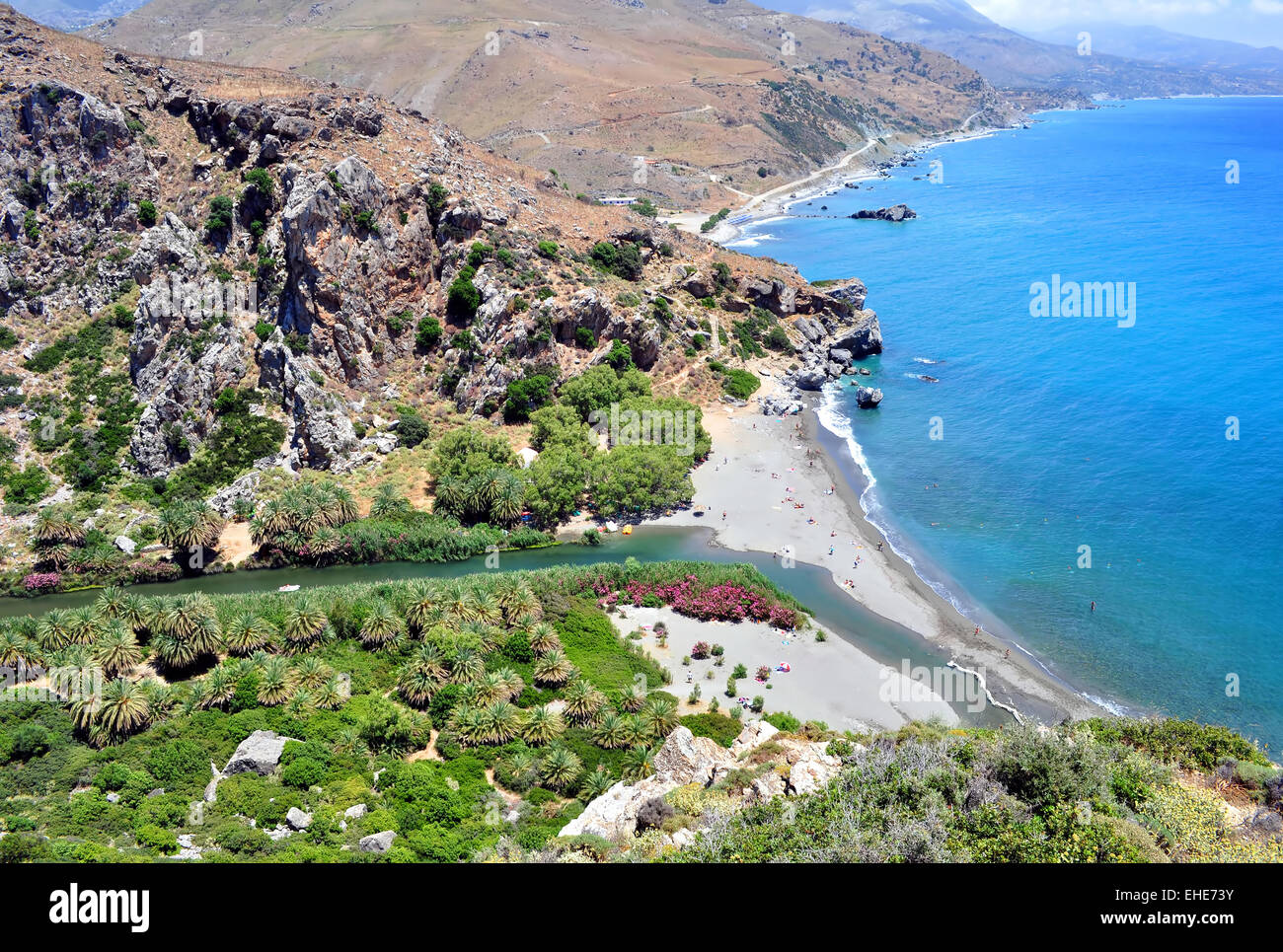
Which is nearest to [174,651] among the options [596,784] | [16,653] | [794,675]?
[16,653]

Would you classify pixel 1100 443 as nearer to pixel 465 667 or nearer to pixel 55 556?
pixel 465 667

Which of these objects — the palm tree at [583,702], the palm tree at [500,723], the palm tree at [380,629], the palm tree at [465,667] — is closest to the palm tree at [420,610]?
the palm tree at [380,629]

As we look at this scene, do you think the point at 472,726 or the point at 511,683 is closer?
the point at 472,726

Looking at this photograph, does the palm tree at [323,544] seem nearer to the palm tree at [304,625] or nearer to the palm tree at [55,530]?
the palm tree at [304,625]

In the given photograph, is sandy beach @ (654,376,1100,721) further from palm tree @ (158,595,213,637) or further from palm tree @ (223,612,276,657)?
palm tree @ (158,595,213,637)

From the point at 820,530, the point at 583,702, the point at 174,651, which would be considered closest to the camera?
the point at 583,702

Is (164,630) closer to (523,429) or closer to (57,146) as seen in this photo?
(523,429)
